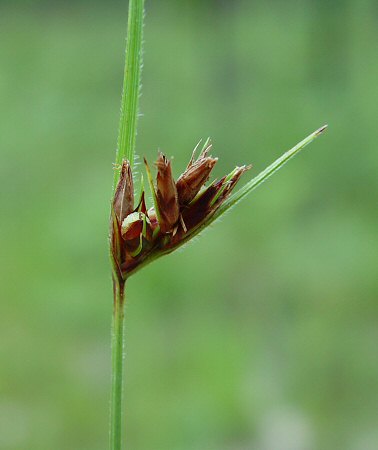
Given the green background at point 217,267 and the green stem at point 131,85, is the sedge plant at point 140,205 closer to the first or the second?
the green stem at point 131,85

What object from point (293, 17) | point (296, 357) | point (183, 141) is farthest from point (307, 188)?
point (293, 17)

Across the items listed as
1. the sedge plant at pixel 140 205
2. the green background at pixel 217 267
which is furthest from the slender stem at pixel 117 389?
the green background at pixel 217 267

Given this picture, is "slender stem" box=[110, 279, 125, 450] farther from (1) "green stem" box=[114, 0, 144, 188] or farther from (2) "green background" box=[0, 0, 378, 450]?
(2) "green background" box=[0, 0, 378, 450]

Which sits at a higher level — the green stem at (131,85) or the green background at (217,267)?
the green background at (217,267)

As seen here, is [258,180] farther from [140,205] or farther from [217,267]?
[217,267]

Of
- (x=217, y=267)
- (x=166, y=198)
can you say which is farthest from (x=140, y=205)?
(x=217, y=267)

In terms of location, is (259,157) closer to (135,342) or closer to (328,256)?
(328,256)
